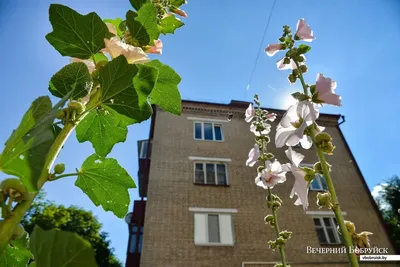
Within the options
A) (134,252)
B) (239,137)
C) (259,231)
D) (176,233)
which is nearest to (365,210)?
(259,231)

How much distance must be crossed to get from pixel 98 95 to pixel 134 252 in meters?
11.6

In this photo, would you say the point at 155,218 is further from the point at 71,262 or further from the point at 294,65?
the point at 71,262

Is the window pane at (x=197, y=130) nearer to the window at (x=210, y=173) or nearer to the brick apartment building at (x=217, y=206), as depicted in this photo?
the brick apartment building at (x=217, y=206)

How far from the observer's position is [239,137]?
1359 centimetres

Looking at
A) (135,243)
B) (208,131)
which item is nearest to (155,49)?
(135,243)

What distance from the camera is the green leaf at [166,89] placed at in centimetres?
86

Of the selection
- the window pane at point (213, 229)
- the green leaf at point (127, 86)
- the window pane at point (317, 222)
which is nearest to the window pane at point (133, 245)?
the window pane at point (213, 229)

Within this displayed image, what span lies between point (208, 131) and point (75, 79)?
42.6 ft

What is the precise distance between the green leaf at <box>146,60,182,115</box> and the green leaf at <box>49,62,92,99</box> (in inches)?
8.9

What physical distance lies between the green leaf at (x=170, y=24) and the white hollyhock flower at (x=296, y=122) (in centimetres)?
63

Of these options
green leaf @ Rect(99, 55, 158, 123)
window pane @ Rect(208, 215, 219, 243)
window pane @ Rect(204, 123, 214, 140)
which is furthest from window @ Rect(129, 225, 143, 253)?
green leaf @ Rect(99, 55, 158, 123)

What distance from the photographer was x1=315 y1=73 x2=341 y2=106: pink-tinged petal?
3.78 feet

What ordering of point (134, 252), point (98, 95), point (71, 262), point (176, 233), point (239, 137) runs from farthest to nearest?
point (239, 137), point (134, 252), point (176, 233), point (98, 95), point (71, 262)

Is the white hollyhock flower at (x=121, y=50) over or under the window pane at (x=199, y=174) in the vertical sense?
under
